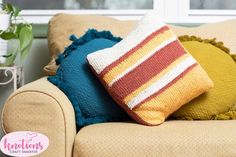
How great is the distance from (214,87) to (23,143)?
78cm

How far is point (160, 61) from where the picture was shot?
1565 mm

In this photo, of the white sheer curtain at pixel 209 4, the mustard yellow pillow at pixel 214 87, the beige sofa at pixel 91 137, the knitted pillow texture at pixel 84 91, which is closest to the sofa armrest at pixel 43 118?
the beige sofa at pixel 91 137

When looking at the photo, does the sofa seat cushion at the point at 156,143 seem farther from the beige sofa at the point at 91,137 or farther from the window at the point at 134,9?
the window at the point at 134,9

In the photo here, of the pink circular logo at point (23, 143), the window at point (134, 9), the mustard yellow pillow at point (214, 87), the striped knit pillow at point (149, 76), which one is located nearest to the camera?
the pink circular logo at point (23, 143)

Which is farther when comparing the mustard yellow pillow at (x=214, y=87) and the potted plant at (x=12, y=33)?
the potted plant at (x=12, y=33)

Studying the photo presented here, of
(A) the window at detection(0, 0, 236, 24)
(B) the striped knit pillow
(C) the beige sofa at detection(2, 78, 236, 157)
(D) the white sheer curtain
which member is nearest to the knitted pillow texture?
(B) the striped knit pillow

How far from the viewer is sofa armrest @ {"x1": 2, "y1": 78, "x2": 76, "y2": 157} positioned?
1298 millimetres

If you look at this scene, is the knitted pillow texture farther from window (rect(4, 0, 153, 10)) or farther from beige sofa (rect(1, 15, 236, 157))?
window (rect(4, 0, 153, 10))

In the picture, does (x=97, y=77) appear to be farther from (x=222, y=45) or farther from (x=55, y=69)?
(x=222, y=45)

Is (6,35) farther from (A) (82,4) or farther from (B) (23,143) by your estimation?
(B) (23,143)

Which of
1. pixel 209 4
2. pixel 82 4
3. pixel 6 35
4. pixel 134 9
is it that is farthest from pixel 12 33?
pixel 209 4

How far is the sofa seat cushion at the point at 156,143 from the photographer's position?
4.27 ft

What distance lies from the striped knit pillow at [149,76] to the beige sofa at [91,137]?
154mm

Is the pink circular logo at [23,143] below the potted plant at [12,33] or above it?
below
